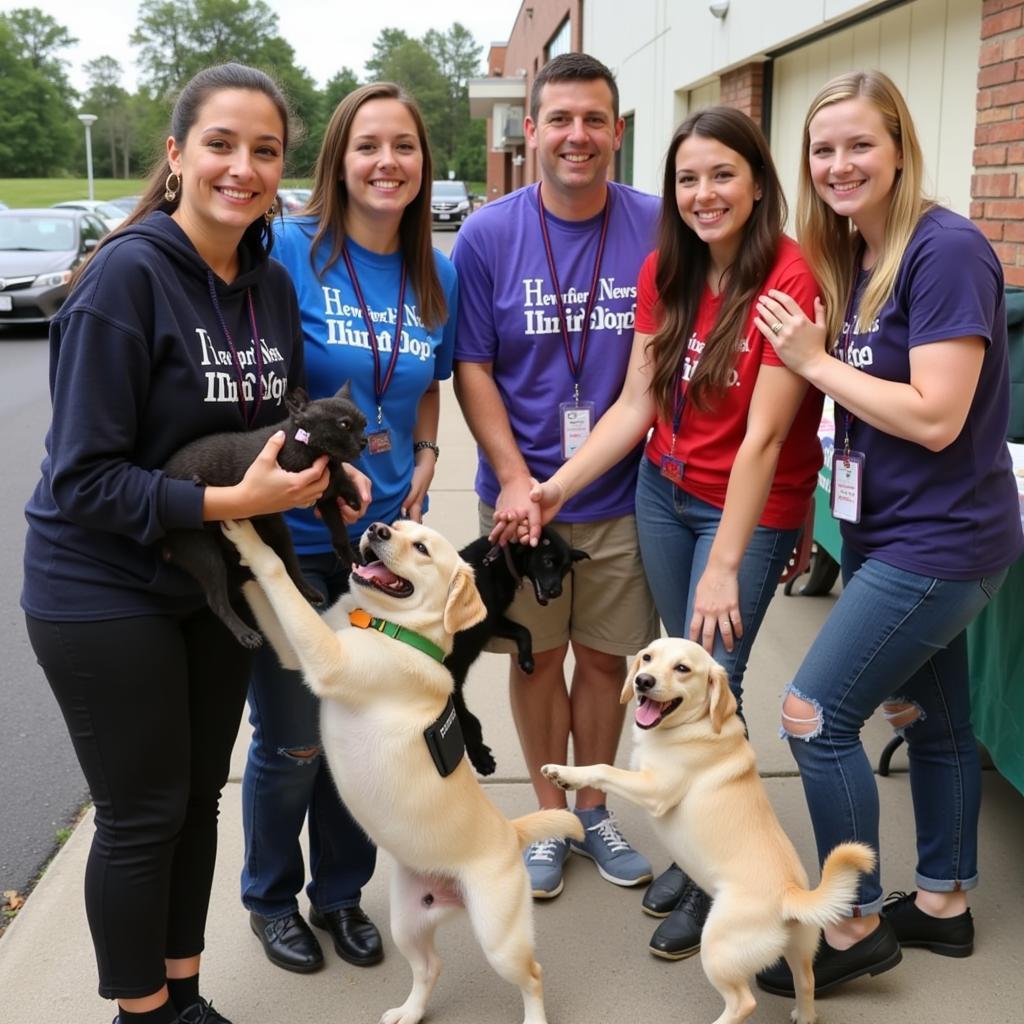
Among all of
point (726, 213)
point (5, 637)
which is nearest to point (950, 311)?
point (726, 213)

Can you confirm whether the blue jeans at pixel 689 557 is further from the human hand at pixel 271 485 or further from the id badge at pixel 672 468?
the human hand at pixel 271 485

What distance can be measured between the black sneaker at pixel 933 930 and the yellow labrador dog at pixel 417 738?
1161 millimetres

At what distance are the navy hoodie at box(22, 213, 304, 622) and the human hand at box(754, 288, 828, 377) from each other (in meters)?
1.30

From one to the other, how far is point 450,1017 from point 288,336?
74.8 inches

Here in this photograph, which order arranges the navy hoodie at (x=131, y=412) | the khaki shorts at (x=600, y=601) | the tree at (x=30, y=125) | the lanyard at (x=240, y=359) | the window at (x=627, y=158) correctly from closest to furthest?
the navy hoodie at (x=131, y=412) < the lanyard at (x=240, y=359) < the khaki shorts at (x=600, y=601) < the window at (x=627, y=158) < the tree at (x=30, y=125)

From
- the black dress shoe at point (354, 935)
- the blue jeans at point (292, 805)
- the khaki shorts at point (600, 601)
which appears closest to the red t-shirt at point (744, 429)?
the khaki shorts at point (600, 601)

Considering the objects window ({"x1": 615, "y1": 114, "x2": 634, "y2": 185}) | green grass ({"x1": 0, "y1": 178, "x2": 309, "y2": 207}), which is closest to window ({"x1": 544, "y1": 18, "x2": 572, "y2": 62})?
window ({"x1": 615, "y1": 114, "x2": 634, "y2": 185})

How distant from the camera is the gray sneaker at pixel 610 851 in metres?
3.49

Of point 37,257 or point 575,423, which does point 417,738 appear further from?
point 37,257

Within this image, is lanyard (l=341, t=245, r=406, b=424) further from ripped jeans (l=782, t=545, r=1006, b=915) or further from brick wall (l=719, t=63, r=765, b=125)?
brick wall (l=719, t=63, r=765, b=125)

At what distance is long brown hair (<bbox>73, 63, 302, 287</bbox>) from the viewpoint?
7.79ft

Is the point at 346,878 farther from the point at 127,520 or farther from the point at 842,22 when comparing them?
the point at 842,22

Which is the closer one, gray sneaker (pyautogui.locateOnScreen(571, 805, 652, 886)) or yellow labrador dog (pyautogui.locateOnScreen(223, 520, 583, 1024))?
yellow labrador dog (pyautogui.locateOnScreen(223, 520, 583, 1024))

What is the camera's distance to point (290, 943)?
3.07 meters
